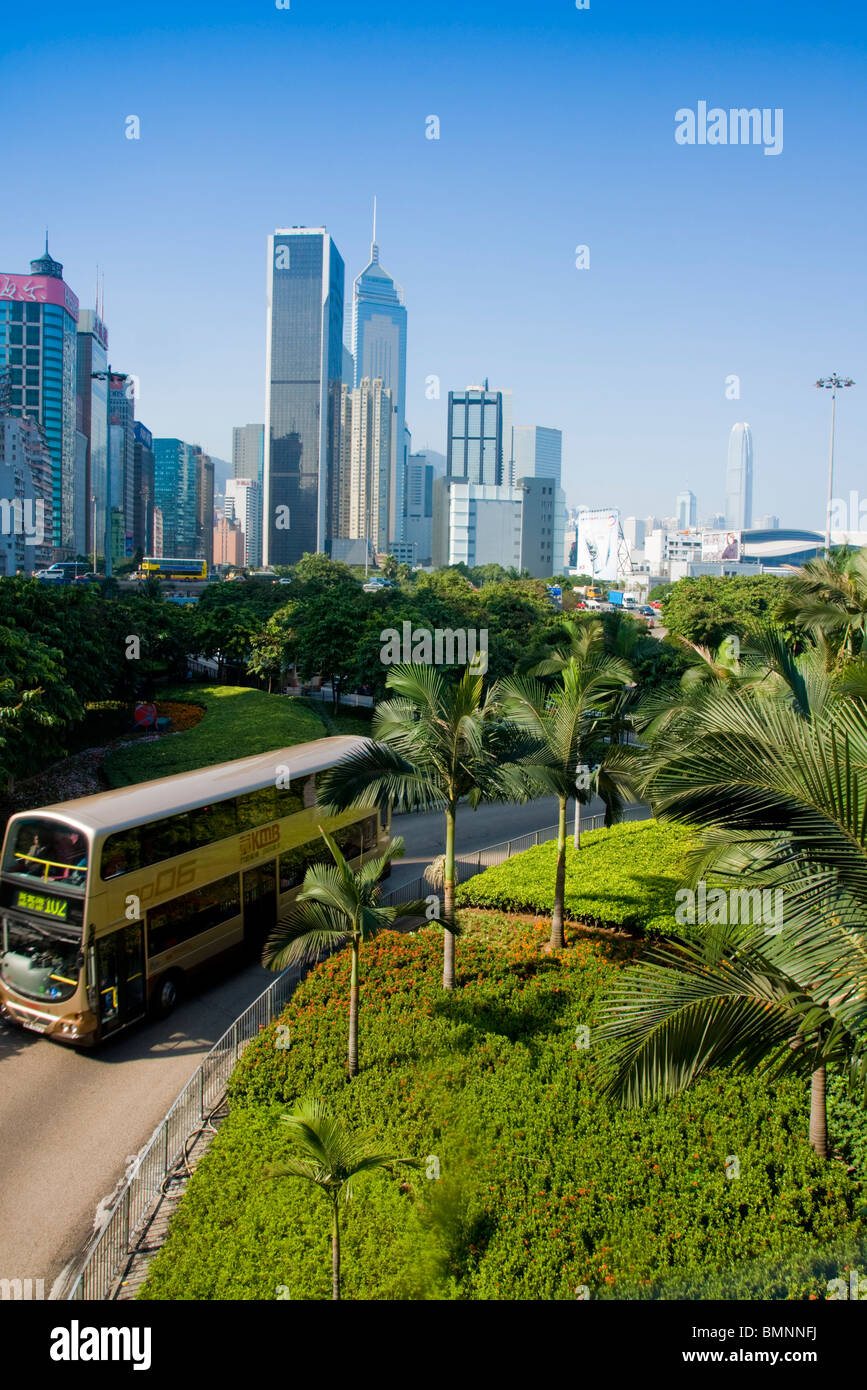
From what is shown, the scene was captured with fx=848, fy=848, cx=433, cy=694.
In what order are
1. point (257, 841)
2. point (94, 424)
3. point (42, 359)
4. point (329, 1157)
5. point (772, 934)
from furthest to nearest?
point (94, 424), point (42, 359), point (257, 841), point (329, 1157), point (772, 934)

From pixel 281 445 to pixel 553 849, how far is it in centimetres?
17031

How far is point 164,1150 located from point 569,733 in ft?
25.0

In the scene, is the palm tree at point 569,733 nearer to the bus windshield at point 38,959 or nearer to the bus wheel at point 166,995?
the bus wheel at point 166,995

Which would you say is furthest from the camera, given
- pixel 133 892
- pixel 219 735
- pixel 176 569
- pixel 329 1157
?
pixel 176 569

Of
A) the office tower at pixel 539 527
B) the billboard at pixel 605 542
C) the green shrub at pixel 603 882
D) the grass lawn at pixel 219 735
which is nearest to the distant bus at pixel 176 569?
the office tower at pixel 539 527

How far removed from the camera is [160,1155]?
30.5 ft

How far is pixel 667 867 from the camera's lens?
17.2 metres

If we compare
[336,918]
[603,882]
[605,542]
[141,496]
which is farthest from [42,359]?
[336,918]

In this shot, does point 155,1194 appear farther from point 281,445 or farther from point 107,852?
point 281,445

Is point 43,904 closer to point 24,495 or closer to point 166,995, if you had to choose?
point 166,995

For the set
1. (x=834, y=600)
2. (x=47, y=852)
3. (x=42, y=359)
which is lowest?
(x=47, y=852)

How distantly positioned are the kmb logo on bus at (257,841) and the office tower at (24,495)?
87.2m

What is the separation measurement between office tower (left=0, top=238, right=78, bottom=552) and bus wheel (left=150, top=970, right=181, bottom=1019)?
440 feet

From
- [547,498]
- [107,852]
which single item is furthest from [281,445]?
[107,852]
